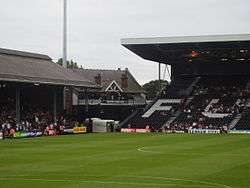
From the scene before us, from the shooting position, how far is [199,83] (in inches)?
3376

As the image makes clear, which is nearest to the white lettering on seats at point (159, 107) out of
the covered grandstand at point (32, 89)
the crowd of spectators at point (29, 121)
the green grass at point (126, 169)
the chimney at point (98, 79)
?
the covered grandstand at point (32, 89)

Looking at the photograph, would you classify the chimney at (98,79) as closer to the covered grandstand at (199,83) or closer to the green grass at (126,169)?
the covered grandstand at (199,83)

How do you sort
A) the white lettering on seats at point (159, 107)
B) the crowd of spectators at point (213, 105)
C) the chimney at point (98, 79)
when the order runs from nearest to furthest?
the crowd of spectators at point (213, 105) → the white lettering on seats at point (159, 107) → the chimney at point (98, 79)

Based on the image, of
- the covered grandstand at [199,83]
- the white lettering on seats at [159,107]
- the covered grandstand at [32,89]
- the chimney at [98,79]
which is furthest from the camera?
the chimney at [98,79]

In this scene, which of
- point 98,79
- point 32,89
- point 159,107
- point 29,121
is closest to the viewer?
point 29,121

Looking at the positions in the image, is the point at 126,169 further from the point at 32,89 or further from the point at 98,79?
the point at 98,79

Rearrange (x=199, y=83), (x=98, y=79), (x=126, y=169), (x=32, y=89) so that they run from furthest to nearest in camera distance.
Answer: (x=98, y=79)
(x=199, y=83)
(x=32, y=89)
(x=126, y=169)

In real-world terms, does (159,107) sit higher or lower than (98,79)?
lower

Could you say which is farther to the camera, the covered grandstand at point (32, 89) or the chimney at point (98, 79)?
the chimney at point (98, 79)

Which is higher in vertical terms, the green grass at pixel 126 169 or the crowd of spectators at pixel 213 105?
the crowd of spectators at pixel 213 105

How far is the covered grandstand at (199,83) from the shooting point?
6950cm

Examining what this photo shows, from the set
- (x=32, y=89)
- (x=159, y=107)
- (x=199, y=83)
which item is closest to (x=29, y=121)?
(x=32, y=89)

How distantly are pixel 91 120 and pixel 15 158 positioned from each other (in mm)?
40973

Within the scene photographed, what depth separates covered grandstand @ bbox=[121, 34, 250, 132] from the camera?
2736 inches
